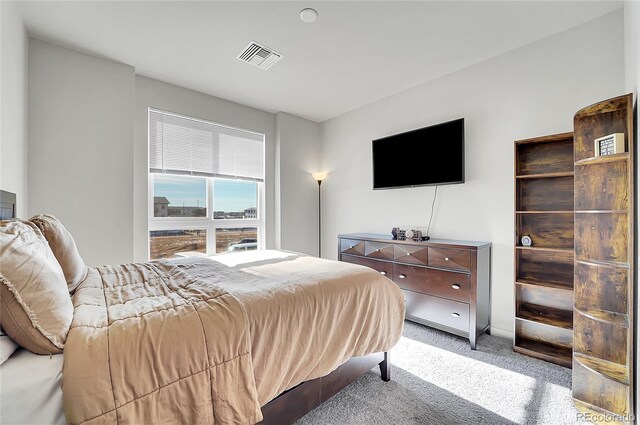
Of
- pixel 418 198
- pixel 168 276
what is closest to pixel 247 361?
pixel 168 276

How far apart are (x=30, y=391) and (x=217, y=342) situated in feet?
1.71

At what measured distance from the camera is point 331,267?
1981mm

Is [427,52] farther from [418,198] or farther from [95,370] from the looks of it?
[95,370]

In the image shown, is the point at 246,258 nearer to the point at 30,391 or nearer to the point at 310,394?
the point at 310,394

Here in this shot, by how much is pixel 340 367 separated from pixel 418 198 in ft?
7.36

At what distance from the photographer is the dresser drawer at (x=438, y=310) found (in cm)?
251

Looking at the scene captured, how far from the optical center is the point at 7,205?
1754 millimetres

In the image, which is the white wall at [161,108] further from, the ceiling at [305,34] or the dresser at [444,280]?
the dresser at [444,280]

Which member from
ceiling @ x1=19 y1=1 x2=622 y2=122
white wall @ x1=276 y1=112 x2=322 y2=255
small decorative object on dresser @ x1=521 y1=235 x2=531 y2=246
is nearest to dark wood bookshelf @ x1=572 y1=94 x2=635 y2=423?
small decorative object on dresser @ x1=521 y1=235 x2=531 y2=246

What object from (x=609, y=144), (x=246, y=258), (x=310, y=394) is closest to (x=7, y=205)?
(x=246, y=258)

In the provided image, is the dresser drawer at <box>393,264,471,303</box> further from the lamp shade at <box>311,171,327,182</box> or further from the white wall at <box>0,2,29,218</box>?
the white wall at <box>0,2,29,218</box>

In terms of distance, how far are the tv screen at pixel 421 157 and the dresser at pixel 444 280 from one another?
78 centimetres

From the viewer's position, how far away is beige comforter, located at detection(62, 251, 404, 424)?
0.90 meters

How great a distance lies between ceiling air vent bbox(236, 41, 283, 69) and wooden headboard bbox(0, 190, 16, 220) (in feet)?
6.77
